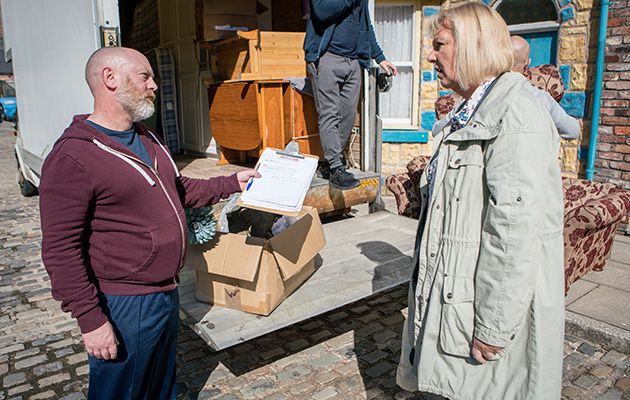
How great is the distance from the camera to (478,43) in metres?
1.89

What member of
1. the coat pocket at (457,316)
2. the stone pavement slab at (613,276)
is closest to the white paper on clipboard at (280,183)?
the coat pocket at (457,316)

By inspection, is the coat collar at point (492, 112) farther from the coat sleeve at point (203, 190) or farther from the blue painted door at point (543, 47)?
the blue painted door at point (543, 47)

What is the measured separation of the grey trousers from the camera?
168 inches

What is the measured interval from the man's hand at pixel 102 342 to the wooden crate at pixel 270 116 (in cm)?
336

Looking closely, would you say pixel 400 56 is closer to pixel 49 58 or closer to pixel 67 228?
pixel 49 58

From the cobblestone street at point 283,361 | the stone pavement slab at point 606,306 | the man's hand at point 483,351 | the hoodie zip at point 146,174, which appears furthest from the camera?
the stone pavement slab at point 606,306

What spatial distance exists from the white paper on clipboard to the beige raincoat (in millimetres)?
1024

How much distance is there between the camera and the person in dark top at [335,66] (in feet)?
13.9

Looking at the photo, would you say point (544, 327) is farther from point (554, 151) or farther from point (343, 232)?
point (343, 232)

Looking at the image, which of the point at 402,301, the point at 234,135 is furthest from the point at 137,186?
the point at 234,135

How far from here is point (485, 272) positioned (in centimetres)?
179

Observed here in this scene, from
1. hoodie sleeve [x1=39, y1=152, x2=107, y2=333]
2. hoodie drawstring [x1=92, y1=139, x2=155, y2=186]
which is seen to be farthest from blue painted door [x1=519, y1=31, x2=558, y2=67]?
hoodie sleeve [x1=39, y1=152, x2=107, y2=333]

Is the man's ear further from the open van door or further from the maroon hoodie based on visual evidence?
the open van door

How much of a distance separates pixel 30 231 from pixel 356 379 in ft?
16.9
